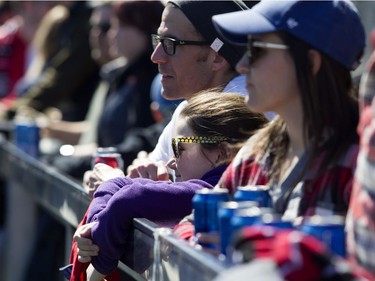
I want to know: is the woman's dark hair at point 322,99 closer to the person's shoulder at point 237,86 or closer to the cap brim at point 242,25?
the cap brim at point 242,25

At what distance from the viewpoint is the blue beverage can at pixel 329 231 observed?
2.79 metres

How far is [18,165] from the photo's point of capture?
296 inches

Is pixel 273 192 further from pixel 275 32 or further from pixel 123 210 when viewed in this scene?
pixel 123 210

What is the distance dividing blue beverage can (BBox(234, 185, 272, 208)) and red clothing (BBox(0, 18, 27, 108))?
8592 millimetres

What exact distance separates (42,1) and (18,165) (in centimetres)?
360

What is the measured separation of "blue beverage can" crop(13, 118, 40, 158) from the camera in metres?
7.39

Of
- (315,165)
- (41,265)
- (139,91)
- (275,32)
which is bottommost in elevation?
(41,265)

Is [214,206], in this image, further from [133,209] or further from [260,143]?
[133,209]

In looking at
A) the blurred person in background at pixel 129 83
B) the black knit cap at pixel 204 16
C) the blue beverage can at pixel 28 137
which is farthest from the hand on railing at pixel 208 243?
the blue beverage can at pixel 28 137

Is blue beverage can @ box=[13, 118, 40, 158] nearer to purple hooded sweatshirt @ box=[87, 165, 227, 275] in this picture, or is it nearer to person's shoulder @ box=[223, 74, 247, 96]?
person's shoulder @ box=[223, 74, 247, 96]

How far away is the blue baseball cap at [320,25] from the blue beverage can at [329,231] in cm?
58

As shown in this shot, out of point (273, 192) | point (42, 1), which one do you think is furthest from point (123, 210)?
point (42, 1)

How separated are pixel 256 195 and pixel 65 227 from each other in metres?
3.17

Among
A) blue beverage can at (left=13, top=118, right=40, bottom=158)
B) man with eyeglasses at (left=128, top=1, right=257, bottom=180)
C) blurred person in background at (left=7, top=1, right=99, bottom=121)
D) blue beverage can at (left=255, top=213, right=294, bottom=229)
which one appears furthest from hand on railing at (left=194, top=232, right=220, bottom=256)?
blurred person in background at (left=7, top=1, right=99, bottom=121)
